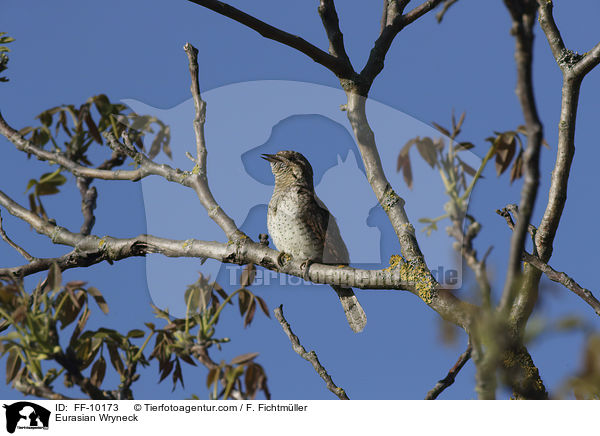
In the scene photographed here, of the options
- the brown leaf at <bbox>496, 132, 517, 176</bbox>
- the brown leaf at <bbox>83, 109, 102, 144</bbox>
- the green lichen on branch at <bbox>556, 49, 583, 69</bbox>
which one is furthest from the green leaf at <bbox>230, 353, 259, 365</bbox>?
the green lichen on branch at <bbox>556, 49, 583, 69</bbox>

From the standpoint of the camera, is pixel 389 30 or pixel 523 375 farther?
pixel 389 30

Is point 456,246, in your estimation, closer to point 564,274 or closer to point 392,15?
point 564,274

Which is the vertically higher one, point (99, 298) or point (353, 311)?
point (353, 311)

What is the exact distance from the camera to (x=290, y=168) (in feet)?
17.1

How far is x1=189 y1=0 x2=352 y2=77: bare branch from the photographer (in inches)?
126

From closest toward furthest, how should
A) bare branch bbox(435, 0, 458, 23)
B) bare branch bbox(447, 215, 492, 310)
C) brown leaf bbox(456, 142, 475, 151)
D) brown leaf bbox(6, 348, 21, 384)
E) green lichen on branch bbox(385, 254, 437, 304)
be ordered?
1. bare branch bbox(447, 215, 492, 310)
2. bare branch bbox(435, 0, 458, 23)
3. brown leaf bbox(456, 142, 475, 151)
4. brown leaf bbox(6, 348, 21, 384)
5. green lichen on branch bbox(385, 254, 437, 304)

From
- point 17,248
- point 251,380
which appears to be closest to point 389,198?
point 251,380

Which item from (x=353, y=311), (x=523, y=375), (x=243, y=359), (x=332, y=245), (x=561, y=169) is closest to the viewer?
(x=243, y=359)

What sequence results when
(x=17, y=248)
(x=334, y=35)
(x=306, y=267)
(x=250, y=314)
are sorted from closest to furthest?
(x=250, y=314) → (x=334, y=35) → (x=306, y=267) → (x=17, y=248)

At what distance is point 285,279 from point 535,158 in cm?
256

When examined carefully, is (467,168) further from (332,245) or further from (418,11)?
(332,245)

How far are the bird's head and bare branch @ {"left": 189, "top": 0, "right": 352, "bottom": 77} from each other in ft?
4.98

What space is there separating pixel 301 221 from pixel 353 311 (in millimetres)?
872

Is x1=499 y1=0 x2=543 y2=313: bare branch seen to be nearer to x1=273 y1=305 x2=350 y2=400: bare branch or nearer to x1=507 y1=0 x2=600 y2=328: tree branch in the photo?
x1=507 y1=0 x2=600 y2=328: tree branch
